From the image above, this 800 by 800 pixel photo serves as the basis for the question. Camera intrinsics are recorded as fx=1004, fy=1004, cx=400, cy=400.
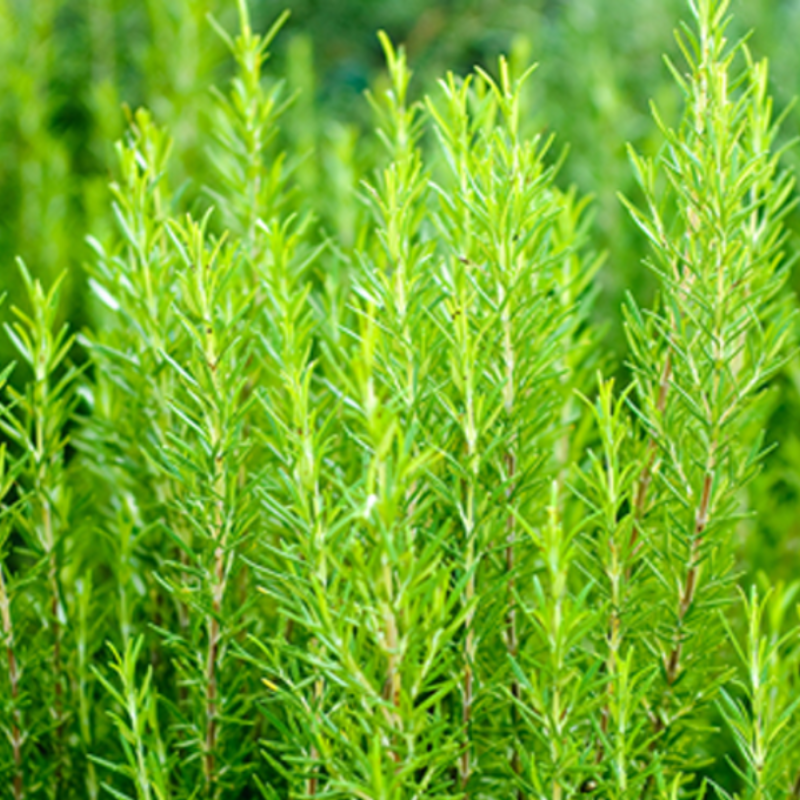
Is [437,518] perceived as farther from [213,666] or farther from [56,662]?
[56,662]

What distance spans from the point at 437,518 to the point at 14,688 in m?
0.29

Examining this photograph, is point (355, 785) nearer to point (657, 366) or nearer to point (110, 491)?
point (657, 366)

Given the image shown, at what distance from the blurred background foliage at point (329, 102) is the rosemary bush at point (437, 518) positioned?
0.32m

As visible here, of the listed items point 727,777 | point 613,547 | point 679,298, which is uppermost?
point 679,298

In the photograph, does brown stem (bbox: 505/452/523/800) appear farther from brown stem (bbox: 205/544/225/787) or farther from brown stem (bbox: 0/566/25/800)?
brown stem (bbox: 0/566/25/800)

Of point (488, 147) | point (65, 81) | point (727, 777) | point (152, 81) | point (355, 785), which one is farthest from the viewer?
point (65, 81)

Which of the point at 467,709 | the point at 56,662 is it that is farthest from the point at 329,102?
the point at 467,709

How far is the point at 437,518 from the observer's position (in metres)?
0.56

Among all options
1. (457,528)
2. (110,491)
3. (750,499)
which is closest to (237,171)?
(110,491)

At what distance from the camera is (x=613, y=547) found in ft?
1.76

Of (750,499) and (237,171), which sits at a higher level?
(237,171)

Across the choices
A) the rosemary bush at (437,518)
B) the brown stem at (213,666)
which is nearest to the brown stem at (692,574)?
the rosemary bush at (437,518)

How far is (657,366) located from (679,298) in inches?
2.2

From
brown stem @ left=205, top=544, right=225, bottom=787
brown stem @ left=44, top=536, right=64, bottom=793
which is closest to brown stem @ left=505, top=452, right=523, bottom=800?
brown stem @ left=205, top=544, right=225, bottom=787
